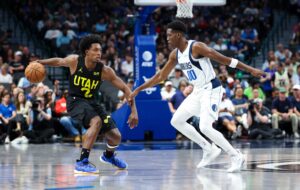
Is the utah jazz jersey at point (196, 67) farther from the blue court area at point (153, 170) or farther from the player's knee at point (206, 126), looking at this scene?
the blue court area at point (153, 170)

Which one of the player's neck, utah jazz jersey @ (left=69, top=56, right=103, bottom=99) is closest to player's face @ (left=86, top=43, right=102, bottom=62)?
utah jazz jersey @ (left=69, top=56, right=103, bottom=99)

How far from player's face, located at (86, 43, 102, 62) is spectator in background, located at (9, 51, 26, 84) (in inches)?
477

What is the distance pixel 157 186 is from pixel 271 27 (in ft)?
77.9

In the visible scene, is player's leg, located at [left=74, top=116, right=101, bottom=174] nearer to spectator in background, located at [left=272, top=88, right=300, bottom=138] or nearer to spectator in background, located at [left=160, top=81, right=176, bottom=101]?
spectator in background, located at [left=160, top=81, right=176, bottom=101]

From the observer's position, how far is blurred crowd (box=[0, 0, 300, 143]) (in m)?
21.0

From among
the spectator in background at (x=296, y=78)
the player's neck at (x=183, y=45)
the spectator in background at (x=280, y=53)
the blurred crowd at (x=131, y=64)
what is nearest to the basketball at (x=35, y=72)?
the player's neck at (x=183, y=45)

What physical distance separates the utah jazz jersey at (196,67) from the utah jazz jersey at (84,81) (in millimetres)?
1420

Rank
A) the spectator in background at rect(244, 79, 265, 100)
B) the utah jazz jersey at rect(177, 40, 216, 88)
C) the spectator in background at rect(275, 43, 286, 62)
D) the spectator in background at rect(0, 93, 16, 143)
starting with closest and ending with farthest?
the utah jazz jersey at rect(177, 40, 216, 88) → the spectator in background at rect(0, 93, 16, 143) → the spectator in background at rect(244, 79, 265, 100) → the spectator in background at rect(275, 43, 286, 62)

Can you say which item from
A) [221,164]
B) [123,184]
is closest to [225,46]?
[221,164]

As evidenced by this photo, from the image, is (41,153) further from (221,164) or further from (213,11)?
(213,11)

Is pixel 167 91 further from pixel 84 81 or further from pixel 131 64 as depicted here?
pixel 84 81

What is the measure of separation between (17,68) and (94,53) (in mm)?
12401

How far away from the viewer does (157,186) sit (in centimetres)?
989

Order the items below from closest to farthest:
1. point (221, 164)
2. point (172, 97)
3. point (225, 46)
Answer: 1. point (221, 164)
2. point (172, 97)
3. point (225, 46)
